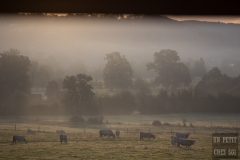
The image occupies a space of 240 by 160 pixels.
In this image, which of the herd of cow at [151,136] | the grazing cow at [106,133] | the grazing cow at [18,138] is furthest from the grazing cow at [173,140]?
the grazing cow at [18,138]

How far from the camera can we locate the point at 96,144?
186 inches

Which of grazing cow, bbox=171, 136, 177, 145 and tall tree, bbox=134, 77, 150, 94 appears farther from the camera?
tall tree, bbox=134, 77, 150, 94

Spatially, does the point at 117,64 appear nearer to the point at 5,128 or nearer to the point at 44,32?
the point at 44,32

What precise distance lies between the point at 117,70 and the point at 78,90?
69 centimetres

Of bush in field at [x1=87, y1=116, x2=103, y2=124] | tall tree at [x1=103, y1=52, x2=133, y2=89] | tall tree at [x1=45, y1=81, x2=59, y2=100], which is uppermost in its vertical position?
tall tree at [x1=103, y1=52, x2=133, y2=89]

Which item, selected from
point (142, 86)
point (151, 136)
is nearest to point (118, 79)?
point (142, 86)

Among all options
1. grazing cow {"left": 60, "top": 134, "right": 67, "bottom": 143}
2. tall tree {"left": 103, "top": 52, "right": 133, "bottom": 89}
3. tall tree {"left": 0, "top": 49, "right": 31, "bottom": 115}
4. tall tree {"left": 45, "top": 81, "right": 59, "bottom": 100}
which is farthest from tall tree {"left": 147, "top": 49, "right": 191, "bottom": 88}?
tall tree {"left": 0, "top": 49, "right": 31, "bottom": 115}

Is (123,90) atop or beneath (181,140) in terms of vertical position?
atop

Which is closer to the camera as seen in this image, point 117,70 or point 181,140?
point 181,140

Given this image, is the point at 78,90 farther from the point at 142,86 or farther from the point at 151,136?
the point at 151,136

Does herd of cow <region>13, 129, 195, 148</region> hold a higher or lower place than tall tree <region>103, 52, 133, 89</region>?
lower

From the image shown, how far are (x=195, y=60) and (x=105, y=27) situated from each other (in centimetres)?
154

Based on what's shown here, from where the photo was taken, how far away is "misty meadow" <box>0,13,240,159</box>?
4.68 meters

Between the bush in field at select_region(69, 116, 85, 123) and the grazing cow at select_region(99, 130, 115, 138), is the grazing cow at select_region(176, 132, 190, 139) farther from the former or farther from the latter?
the bush in field at select_region(69, 116, 85, 123)
